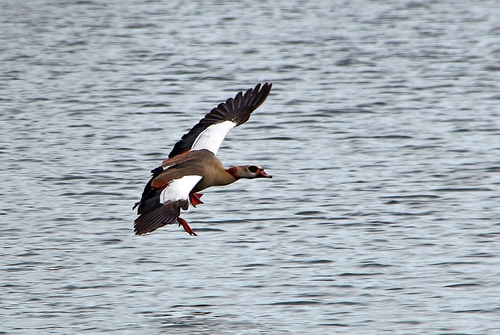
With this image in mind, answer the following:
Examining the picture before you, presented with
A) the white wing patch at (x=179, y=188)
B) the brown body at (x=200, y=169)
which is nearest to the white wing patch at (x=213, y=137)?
the brown body at (x=200, y=169)

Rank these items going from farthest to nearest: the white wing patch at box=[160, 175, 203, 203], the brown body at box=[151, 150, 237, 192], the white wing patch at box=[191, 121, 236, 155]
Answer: the white wing patch at box=[191, 121, 236, 155], the brown body at box=[151, 150, 237, 192], the white wing patch at box=[160, 175, 203, 203]

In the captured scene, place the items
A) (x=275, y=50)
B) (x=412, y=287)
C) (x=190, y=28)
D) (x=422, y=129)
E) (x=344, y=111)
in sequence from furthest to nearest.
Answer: (x=190, y=28), (x=275, y=50), (x=344, y=111), (x=422, y=129), (x=412, y=287)

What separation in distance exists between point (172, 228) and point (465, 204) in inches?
147

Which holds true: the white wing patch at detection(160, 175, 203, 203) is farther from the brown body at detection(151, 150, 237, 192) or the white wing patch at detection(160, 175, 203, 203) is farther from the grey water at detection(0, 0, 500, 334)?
the grey water at detection(0, 0, 500, 334)

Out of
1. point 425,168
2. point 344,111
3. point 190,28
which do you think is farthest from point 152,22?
point 425,168

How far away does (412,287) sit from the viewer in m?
11.3

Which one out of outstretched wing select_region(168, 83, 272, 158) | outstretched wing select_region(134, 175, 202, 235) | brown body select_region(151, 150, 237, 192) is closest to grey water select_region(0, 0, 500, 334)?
brown body select_region(151, 150, 237, 192)

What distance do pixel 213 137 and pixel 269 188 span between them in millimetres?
2349

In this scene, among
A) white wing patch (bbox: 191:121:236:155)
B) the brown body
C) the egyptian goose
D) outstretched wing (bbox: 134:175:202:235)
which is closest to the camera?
outstretched wing (bbox: 134:175:202:235)

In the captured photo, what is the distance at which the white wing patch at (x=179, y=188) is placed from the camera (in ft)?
36.6

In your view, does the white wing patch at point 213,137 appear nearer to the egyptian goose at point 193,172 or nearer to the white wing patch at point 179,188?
the egyptian goose at point 193,172

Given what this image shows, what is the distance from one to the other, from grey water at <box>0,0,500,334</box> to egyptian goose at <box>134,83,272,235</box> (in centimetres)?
80

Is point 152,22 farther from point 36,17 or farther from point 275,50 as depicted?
point 275,50

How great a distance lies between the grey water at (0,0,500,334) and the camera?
1093cm
